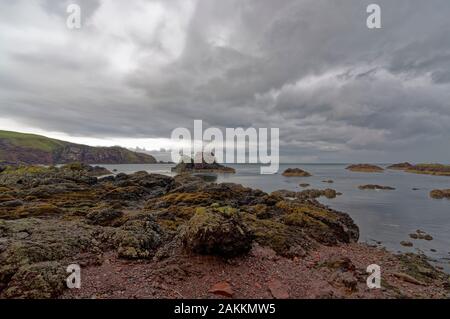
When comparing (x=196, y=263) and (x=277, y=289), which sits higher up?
(x=196, y=263)

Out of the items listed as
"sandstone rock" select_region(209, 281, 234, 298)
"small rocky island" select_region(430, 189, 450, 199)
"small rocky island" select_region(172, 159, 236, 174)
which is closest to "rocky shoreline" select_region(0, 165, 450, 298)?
"sandstone rock" select_region(209, 281, 234, 298)

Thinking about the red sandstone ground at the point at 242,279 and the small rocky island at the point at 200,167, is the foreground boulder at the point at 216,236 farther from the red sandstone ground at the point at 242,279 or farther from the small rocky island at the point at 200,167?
the small rocky island at the point at 200,167

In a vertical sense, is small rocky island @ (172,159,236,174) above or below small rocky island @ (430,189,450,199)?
above

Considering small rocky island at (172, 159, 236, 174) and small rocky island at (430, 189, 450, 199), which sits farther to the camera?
small rocky island at (172, 159, 236, 174)

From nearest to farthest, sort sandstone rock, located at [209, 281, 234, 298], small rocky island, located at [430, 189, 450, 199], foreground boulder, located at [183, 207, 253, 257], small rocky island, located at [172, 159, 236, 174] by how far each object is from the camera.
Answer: sandstone rock, located at [209, 281, 234, 298] → foreground boulder, located at [183, 207, 253, 257] → small rocky island, located at [430, 189, 450, 199] → small rocky island, located at [172, 159, 236, 174]

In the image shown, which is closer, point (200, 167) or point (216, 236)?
point (216, 236)

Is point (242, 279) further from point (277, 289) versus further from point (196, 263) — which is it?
point (196, 263)

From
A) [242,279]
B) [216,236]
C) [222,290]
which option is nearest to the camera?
[222,290]

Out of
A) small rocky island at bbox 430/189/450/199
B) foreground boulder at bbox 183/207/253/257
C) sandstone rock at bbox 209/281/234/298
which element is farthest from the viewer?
small rocky island at bbox 430/189/450/199

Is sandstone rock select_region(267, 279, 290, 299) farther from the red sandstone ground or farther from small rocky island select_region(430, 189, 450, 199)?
small rocky island select_region(430, 189, 450, 199)

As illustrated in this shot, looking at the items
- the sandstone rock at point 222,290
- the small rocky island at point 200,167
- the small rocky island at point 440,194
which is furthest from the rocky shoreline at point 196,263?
the small rocky island at point 200,167

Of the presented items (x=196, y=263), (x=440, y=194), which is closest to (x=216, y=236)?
(x=196, y=263)
